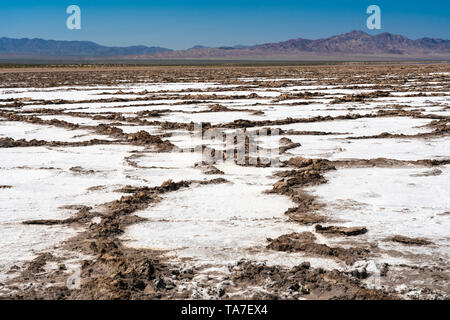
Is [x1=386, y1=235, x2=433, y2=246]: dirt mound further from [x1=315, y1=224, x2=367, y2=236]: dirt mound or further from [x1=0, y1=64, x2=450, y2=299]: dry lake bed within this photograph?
[x1=315, y1=224, x2=367, y2=236]: dirt mound

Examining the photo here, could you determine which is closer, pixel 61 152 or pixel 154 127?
pixel 61 152

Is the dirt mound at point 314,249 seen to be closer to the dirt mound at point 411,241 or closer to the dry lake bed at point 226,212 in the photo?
the dry lake bed at point 226,212

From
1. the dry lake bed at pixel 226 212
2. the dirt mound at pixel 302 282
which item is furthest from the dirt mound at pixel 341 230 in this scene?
the dirt mound at pixel 302 282

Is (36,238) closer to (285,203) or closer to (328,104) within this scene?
(285,203)

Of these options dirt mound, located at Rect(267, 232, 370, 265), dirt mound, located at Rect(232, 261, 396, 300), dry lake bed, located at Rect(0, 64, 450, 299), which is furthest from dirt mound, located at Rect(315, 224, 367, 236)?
dirt mound, located at Rect(232, 261, 396, 300)

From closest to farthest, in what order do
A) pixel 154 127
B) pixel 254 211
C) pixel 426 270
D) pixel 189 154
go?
pixel 426 270 → pixel 254 211 → pixel 189 154 → pixel 154 127

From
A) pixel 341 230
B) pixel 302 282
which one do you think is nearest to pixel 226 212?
pixel 341 230

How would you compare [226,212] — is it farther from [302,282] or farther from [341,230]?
[302,282]
